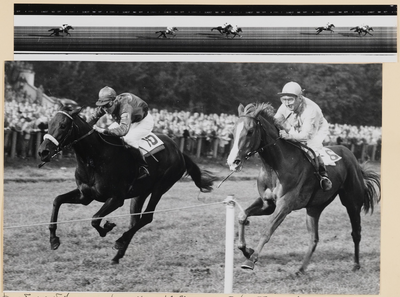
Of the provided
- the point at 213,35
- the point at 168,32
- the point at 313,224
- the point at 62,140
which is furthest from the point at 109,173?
the point at 313,224

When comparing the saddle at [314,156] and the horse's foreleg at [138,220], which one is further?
the horse's foreleg at [138,220]

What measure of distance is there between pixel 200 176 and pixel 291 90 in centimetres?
141

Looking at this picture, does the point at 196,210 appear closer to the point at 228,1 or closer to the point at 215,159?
the point at 215,159

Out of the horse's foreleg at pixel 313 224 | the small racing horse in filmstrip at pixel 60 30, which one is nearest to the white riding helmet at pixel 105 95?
the small racing horse in filmstrip at pixel 60 30

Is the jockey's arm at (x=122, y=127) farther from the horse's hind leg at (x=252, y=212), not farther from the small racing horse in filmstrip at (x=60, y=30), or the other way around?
the horse's hind leg at (x=252, y=212)

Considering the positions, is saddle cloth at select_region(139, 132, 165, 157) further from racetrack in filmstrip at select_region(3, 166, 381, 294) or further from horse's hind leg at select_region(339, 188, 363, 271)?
horse's hind leg at select_region(339, 188, 363, 271)

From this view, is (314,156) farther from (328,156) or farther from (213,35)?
(213,35)

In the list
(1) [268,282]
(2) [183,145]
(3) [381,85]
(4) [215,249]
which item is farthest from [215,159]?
(3) [381,85]

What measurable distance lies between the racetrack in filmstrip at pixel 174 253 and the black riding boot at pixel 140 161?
419 millimetres

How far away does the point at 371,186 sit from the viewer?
269 inches

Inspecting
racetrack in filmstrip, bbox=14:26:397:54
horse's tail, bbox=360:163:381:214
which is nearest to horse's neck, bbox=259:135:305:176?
horse's tail, bbox=360:163:381:214

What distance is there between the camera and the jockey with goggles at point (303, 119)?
6.66 m

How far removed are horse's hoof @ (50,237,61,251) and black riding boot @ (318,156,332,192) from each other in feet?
9.86

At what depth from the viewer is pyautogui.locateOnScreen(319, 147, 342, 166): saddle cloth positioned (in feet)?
22.0
